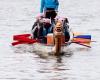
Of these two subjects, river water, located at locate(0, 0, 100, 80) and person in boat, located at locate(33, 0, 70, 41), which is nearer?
river water, located at locate(0, 0, 100, 80)

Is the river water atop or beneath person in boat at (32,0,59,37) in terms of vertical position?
beneath

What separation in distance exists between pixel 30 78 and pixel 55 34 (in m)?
2.94

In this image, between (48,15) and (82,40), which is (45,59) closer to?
(48,15)

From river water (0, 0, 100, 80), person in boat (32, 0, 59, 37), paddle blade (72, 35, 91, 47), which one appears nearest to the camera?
river water (0, 0, 100, 80)

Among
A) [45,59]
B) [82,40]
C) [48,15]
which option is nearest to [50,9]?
[48,15]

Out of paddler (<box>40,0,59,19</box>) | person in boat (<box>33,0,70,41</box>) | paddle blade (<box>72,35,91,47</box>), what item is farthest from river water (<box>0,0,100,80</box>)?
paddler (<box>40,0,59,19</box>)

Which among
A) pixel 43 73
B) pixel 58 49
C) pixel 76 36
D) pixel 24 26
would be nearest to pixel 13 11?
pixel 24 26

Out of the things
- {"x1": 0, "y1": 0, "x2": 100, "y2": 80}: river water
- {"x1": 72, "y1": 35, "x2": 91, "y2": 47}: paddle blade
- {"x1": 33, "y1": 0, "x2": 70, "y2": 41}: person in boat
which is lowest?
{"x1": 0, "y1": 0, "x2": 100, "y2": 80}: river water

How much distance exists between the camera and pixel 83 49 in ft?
64.8

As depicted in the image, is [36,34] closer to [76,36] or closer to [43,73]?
[76,36]

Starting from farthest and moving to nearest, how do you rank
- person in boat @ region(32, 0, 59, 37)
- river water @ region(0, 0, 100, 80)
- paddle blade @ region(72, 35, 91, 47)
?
paddle blade @ region(72, 35, 91, 47) → person in boat @ region(32, 0, 59, 37) → river water @ region(0, 0, 100, 80)

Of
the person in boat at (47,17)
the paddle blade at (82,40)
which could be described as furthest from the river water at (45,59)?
the person in boat at (47,17)

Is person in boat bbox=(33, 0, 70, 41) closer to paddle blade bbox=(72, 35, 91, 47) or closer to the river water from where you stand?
the river water

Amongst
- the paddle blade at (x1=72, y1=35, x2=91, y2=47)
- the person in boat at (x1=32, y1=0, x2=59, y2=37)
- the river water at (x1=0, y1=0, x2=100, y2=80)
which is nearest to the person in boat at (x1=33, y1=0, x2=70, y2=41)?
the person in boat at (x1=32, y1=0, x2=59, y2=37)
